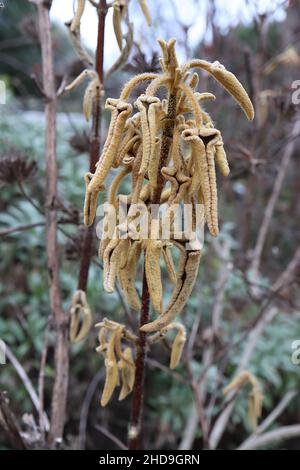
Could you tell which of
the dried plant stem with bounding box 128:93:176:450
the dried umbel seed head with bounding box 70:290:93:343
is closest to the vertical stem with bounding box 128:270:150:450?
the dried plant stem with bounding box 128:93:176:450

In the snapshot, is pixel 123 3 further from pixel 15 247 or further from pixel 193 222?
pixel 15 247

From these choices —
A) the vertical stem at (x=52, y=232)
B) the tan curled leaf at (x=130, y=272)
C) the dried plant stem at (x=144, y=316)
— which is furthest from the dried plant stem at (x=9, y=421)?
the tan curled leaf at (x=130, y=272)

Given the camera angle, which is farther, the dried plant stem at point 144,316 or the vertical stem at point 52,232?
the vertical stem at point 52,232

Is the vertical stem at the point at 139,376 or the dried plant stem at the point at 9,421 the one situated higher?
the vertical stem at the point at 139,376

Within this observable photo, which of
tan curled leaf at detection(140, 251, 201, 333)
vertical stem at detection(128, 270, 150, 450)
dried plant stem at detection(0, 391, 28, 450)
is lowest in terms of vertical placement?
dried plant stem at detection(0, 391, 28, 450)

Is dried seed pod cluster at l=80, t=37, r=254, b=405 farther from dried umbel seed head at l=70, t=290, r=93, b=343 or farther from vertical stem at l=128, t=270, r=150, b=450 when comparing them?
dried umbel seed head at l=70, t=290, r=93, b=343

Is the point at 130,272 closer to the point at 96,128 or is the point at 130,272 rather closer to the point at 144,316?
the point at 144,316

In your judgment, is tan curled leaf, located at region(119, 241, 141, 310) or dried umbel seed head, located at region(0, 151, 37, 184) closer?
tan curled leaf, located at region(119, 241, 141, 310)

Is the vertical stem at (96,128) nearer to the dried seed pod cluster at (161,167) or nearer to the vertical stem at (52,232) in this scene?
the vertical stem at (52,232)
